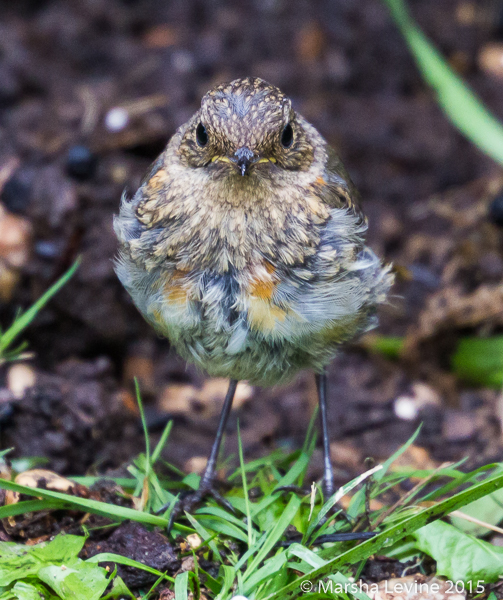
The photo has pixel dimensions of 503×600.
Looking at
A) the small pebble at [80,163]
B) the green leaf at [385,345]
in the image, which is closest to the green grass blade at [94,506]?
the green leaf at [385,345]

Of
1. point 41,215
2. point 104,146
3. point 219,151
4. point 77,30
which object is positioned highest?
point 77,30

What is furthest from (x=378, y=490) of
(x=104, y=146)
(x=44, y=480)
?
(x=104, y=146)

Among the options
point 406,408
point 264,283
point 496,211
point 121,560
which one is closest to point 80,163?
point 264,283

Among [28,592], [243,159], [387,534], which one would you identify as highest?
[243,159]

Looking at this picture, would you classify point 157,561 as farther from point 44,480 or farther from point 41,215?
point 41,215

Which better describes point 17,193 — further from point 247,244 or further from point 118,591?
point 118,591

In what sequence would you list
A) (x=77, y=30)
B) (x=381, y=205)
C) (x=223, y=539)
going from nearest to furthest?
(x=223, y=539) → (x=381, y=205) → (x=77, y=30)
